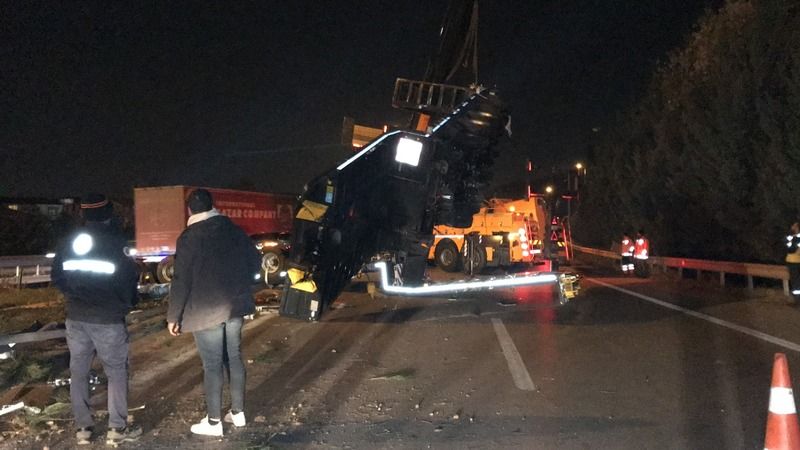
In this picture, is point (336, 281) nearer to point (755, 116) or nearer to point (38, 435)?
point (38, 435)

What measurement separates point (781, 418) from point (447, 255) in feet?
59.5

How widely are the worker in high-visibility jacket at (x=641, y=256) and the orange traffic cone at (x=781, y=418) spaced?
19.8 metres

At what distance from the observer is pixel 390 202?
36.8 ft

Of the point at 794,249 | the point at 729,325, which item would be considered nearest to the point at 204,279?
the point at 729,325

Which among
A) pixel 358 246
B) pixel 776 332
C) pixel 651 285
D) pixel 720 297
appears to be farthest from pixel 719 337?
pixel 651 285

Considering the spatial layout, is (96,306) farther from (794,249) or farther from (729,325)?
(794,249)

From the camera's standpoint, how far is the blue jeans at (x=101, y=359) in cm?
575

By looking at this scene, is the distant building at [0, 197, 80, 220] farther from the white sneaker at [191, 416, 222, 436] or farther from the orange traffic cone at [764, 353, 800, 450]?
the orange traffic cone at [764, 353, 800, 450]

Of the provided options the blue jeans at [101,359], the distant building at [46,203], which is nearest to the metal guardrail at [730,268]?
the blue jeans at [101,359]

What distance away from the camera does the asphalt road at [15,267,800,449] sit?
6066 millimetres

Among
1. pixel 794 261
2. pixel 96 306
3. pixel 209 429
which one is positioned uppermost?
pixel 794 261

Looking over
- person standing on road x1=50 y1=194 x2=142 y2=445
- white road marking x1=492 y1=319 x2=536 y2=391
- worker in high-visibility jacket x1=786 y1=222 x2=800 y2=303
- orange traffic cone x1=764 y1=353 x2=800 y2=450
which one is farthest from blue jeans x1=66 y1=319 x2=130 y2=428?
worker in high-visibility jacket x1=786 y1=222 x2=800 y2=303

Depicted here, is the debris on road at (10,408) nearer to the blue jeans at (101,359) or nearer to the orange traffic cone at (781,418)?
the blue jeans at (101,359)

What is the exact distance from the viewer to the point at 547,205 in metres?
21.7
